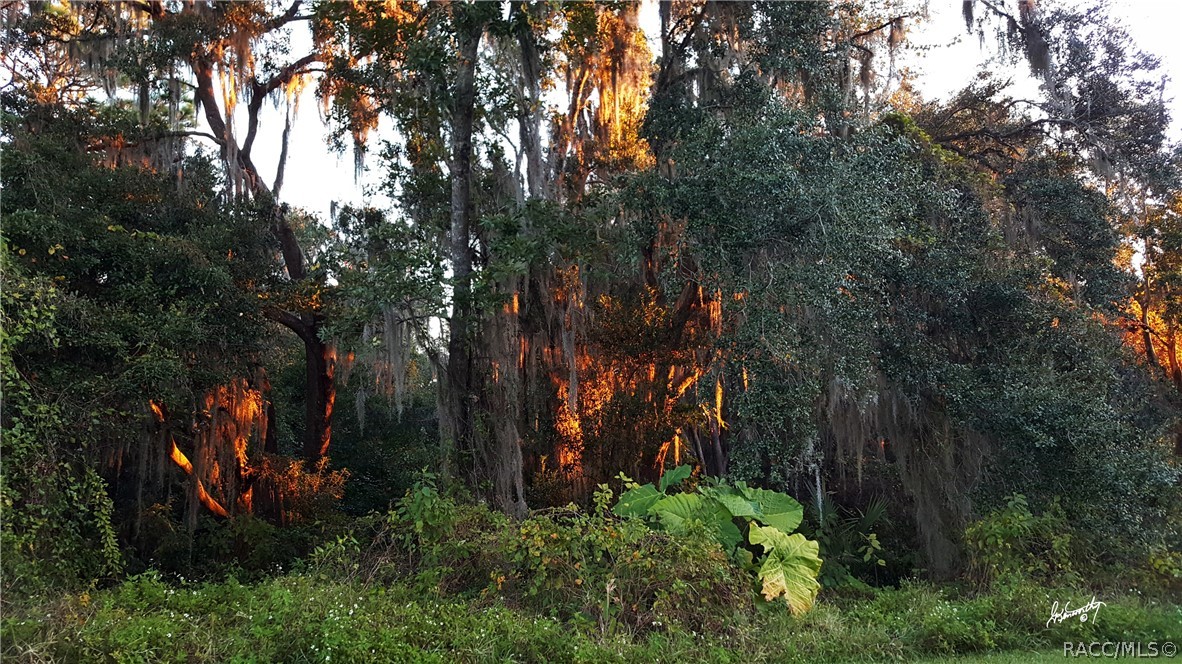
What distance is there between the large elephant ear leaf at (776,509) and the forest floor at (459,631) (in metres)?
1.21

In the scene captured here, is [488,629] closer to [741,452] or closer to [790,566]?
[790,566]

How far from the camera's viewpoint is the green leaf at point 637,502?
751cm

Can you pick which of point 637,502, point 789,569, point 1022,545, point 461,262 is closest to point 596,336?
point 461,262

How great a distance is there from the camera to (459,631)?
5.38 m

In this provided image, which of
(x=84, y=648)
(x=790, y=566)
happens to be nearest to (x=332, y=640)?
(x=84, y=648)

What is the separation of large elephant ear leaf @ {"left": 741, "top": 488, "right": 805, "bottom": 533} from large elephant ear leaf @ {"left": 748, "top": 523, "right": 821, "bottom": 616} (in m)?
0.67

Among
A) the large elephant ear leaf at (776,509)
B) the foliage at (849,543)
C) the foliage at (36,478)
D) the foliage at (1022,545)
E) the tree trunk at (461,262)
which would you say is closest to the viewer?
the foliage at (36,478)

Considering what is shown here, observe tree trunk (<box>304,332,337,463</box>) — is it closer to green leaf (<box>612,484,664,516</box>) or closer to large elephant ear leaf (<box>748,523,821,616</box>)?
green leaf (<box>612,484,664,516</box>)

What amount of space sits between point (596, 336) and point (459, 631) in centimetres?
674

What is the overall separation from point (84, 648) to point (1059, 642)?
23.2 ft

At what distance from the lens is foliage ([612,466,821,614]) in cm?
679

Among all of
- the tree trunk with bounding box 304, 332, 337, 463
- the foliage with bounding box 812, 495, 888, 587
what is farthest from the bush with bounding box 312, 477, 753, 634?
the tree trunk with bounding box 304, 332, 337, 463

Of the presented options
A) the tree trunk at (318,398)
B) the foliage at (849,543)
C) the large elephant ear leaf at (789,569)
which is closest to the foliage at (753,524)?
the large elephant ear leaf at (789,569)

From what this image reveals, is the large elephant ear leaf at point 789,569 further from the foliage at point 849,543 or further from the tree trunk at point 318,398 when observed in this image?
the tree trunk at point 318,398
